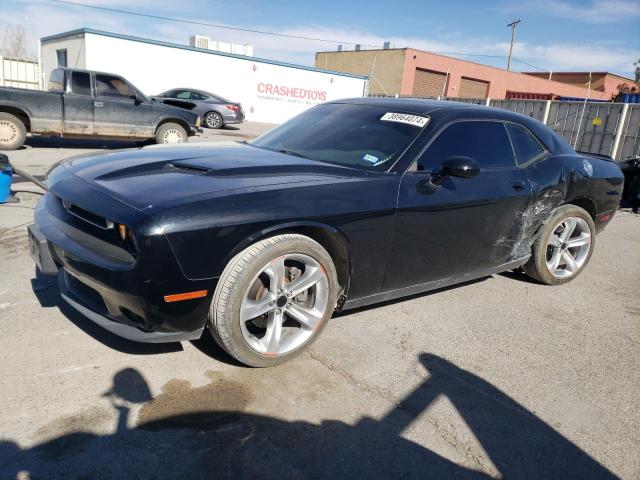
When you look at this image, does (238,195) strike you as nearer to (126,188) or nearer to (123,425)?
(126,188)

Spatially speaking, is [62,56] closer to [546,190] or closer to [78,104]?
[78,104]

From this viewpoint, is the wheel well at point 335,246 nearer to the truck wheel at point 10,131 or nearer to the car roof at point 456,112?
the car roof at point 456,112

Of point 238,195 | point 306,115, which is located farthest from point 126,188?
point 306,115

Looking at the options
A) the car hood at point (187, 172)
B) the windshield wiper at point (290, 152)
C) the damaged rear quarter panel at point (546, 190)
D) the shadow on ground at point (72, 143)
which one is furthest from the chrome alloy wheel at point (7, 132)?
the damaged rear quarter panel at point (546, 190)

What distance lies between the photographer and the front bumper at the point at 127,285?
238cm

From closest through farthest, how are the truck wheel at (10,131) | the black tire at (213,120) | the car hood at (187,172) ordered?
1. the car hood at (187,172)
2. the truck wheel at (10,131)
3. the black tire at (213,120)

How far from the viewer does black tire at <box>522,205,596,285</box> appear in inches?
177

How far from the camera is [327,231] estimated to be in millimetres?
2930

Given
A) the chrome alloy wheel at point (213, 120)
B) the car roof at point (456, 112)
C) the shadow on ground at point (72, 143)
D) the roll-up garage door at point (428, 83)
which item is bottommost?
the shadow on ground at point (72, 143)

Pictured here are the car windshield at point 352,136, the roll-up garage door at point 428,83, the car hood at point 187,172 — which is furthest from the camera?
the roll-up garage door at point 428,83

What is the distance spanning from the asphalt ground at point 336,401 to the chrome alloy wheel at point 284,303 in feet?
0.53

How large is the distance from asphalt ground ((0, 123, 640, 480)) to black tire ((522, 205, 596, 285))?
757mm

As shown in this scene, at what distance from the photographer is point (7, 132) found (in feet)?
32.7

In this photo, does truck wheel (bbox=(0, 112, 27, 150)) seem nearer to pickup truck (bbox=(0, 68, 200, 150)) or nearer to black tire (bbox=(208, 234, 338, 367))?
pickup truck (bbox=(0, 68, 200, 150))
